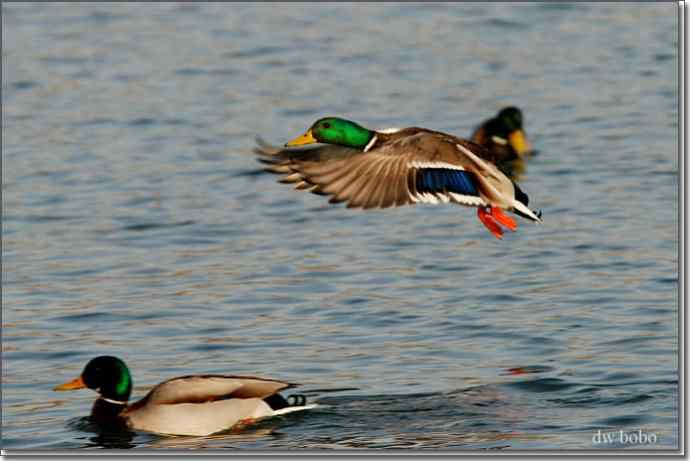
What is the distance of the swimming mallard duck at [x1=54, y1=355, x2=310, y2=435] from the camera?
12227 millimetres

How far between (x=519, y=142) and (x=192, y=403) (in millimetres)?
9688

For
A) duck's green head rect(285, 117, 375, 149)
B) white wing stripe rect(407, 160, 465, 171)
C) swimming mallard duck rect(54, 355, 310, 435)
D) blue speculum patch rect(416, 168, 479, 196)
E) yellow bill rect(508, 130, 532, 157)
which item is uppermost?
duck's green head rect(285, 117, 375, 149)

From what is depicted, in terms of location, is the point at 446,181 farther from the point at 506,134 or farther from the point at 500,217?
the point at 506,134

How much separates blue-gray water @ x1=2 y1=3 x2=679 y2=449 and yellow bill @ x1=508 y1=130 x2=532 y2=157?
11.2 inches

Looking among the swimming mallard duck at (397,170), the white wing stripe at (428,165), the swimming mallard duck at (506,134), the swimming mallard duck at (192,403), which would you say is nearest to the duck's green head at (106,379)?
the swimming mallard duck at (192,403)

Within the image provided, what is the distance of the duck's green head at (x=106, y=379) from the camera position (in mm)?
12562

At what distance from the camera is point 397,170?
11422 mm

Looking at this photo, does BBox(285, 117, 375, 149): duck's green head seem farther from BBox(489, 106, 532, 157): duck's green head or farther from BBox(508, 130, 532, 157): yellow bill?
BBox(489, 106, 532, 157): duck's green head

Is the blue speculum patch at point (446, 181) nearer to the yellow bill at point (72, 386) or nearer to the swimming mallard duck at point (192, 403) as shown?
the swimming mallard duck at point (192, 403)

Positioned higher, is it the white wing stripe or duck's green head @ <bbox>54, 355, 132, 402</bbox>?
the white wing stripe

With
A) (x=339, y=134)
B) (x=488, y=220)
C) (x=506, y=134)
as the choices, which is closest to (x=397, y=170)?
(x=339, y=134)

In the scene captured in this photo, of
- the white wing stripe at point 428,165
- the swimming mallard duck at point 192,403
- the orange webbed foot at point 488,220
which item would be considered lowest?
the swimming mallard duck at point 192,403

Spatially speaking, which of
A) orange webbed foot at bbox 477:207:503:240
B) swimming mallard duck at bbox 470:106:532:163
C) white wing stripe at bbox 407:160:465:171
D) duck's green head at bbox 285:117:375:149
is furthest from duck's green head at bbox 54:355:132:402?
swimming mallard duck at bbox 470:106:532:163

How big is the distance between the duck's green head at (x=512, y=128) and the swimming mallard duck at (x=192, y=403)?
9.09 m
